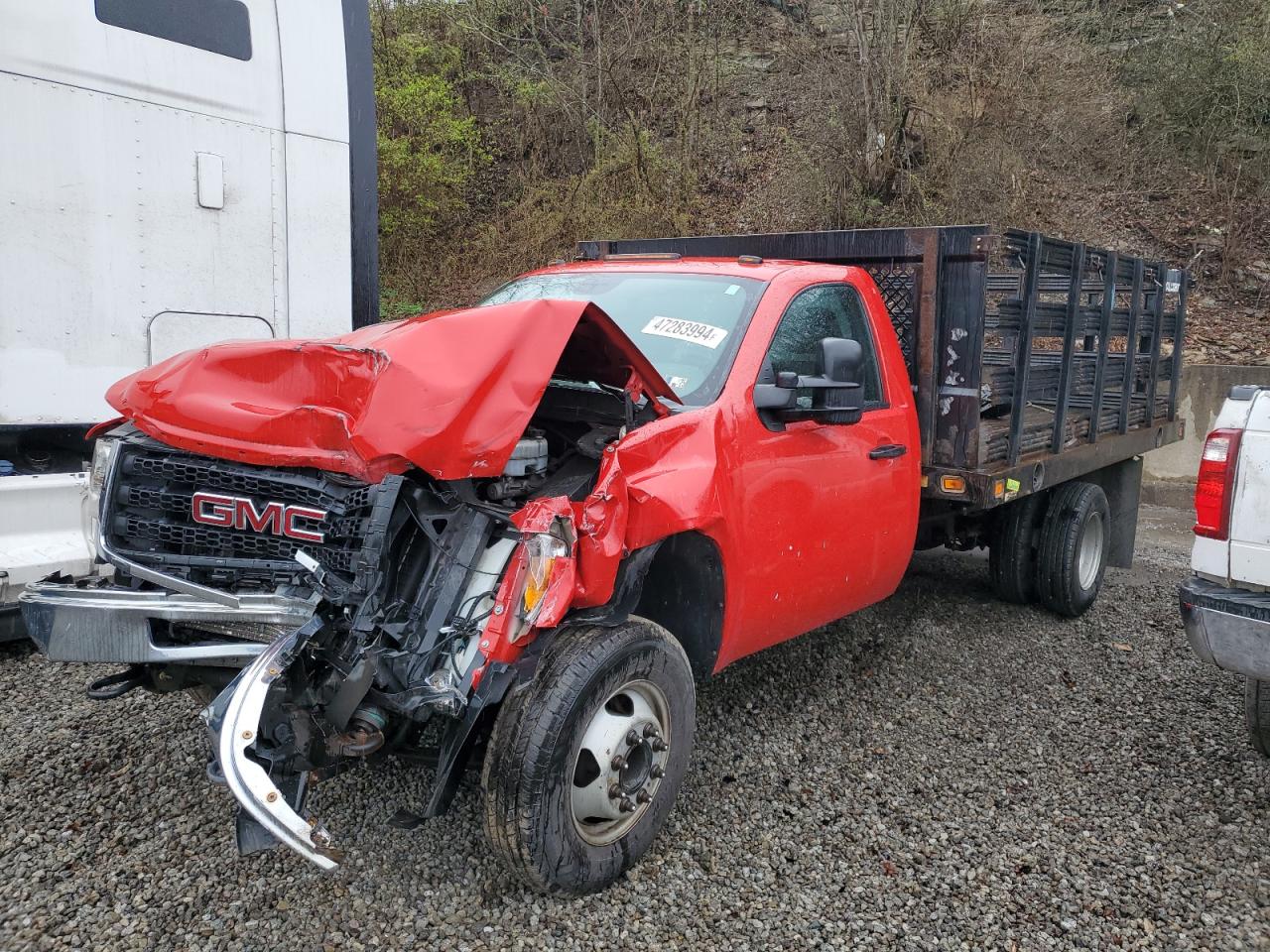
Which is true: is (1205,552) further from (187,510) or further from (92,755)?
Answer: (92,755)

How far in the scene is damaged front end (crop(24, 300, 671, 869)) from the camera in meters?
2.81

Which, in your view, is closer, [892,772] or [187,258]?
[892,772]

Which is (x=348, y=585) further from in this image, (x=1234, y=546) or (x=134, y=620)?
(x=1234, y=546)

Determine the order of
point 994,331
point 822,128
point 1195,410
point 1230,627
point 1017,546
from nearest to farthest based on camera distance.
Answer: point 1230,627, point 994,331, point 1017,546, point 1195,410, point 822,128

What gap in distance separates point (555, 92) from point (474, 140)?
4.78 ft

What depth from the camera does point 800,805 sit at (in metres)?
3.76

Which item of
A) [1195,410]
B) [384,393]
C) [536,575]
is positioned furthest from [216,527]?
[1195,410]

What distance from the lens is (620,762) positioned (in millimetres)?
3117

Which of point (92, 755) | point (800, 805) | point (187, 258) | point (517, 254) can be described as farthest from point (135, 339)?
point (517, 254)

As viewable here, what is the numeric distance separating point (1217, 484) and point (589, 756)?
2.51m

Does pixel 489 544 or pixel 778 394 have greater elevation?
pixel 778 394

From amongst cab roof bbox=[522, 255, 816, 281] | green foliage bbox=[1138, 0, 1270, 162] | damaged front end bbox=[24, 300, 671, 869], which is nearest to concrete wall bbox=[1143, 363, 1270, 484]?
green foliage bbox=[1138, 0, 1270, 162]

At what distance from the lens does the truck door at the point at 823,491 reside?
3.71m

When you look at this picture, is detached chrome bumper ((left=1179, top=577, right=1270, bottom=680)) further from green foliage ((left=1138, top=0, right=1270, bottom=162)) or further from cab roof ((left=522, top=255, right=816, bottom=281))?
green foliage ((left=1138, top=0, right=1270, bottom=162))
